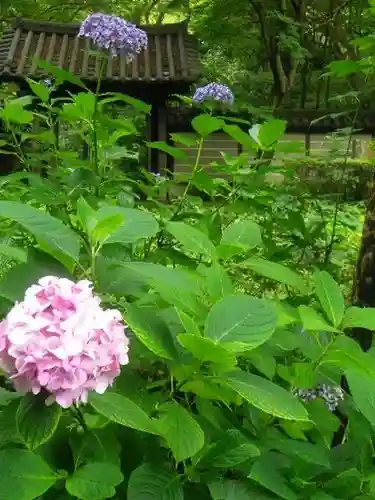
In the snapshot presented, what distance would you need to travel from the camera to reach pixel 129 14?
1212cm

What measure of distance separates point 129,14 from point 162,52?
366 centimetres

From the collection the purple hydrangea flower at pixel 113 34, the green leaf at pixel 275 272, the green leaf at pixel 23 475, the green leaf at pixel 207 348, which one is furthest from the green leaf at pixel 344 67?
the green leaf at pixel 23 475

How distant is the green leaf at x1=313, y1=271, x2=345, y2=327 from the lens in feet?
2.63

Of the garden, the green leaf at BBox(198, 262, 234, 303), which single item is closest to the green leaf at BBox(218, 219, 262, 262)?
the garden

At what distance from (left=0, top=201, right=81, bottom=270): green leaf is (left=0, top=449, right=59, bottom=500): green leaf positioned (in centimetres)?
22

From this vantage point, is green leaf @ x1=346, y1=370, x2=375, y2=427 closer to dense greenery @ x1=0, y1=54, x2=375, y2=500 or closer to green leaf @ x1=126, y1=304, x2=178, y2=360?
dense greenery @ x1=0, y1=54, x2=375, y2=500

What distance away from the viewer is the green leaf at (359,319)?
78cm

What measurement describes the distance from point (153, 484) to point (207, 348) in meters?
0.16

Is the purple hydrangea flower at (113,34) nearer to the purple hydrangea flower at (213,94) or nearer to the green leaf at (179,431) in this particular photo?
the purple hydrangea flower at (213,94)

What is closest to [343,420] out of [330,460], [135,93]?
[330,460]

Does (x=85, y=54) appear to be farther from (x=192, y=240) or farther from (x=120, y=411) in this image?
(x=120, y=411)

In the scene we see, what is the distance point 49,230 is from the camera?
77cm

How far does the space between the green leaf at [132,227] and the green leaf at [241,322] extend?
0.15 metres

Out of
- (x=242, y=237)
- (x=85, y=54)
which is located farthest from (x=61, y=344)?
(x=85, y=54)
